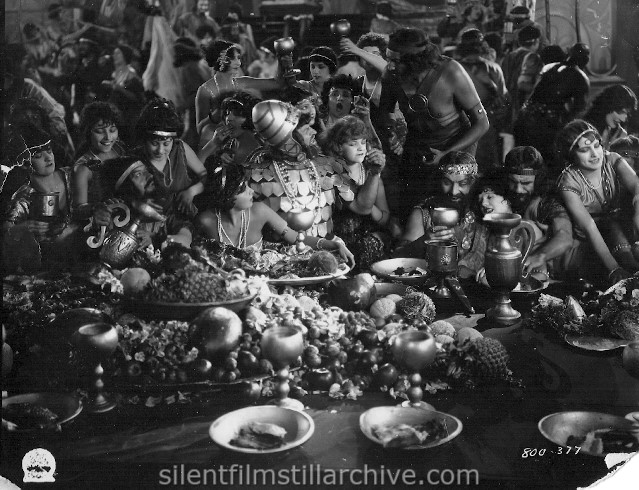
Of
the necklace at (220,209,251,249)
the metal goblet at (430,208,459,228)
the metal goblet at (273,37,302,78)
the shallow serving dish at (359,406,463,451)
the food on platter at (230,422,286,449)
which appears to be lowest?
the food on platter at (230,422,286,449)

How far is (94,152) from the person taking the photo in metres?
2.67

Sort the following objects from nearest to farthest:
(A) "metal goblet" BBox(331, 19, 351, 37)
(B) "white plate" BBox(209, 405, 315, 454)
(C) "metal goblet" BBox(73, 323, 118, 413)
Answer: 1. (B) "white plate" BBox(209, 405, 315, 454)
2. (C) "metal goblet" BBox(73, 323, 118, 413)
3. (A) "metal goblet" BBox(331, 19, 351, 37)

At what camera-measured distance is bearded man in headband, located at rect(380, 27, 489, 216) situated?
8.63ft

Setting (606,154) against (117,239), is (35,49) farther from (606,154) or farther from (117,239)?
(606,154)

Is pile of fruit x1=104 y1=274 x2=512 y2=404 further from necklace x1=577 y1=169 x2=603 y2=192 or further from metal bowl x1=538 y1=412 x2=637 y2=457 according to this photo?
necklace x1=577 y1=169 x2=603 y2=192

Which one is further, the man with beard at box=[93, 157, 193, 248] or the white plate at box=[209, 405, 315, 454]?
the man with beard at box=[93, 157, 193, 248]

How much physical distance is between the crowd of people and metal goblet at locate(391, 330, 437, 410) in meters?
0.33

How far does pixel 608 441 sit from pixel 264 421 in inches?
48.0

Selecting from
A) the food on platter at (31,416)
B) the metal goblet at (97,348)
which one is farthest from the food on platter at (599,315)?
the food on platter at (31,416)

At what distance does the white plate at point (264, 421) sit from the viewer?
2430 millimetres

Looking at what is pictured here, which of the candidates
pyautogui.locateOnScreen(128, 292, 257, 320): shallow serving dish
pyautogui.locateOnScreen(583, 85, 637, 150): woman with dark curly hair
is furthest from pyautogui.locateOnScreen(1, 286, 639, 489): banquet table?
pyautogui.locateOnScreen(583, 85, 637, 150): woman with dark curly hair

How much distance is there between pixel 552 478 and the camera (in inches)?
97.3

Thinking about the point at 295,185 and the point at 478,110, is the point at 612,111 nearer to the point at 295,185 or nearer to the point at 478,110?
the point at 478,110

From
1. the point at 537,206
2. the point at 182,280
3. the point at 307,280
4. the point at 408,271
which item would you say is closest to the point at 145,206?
the point at 182,280
